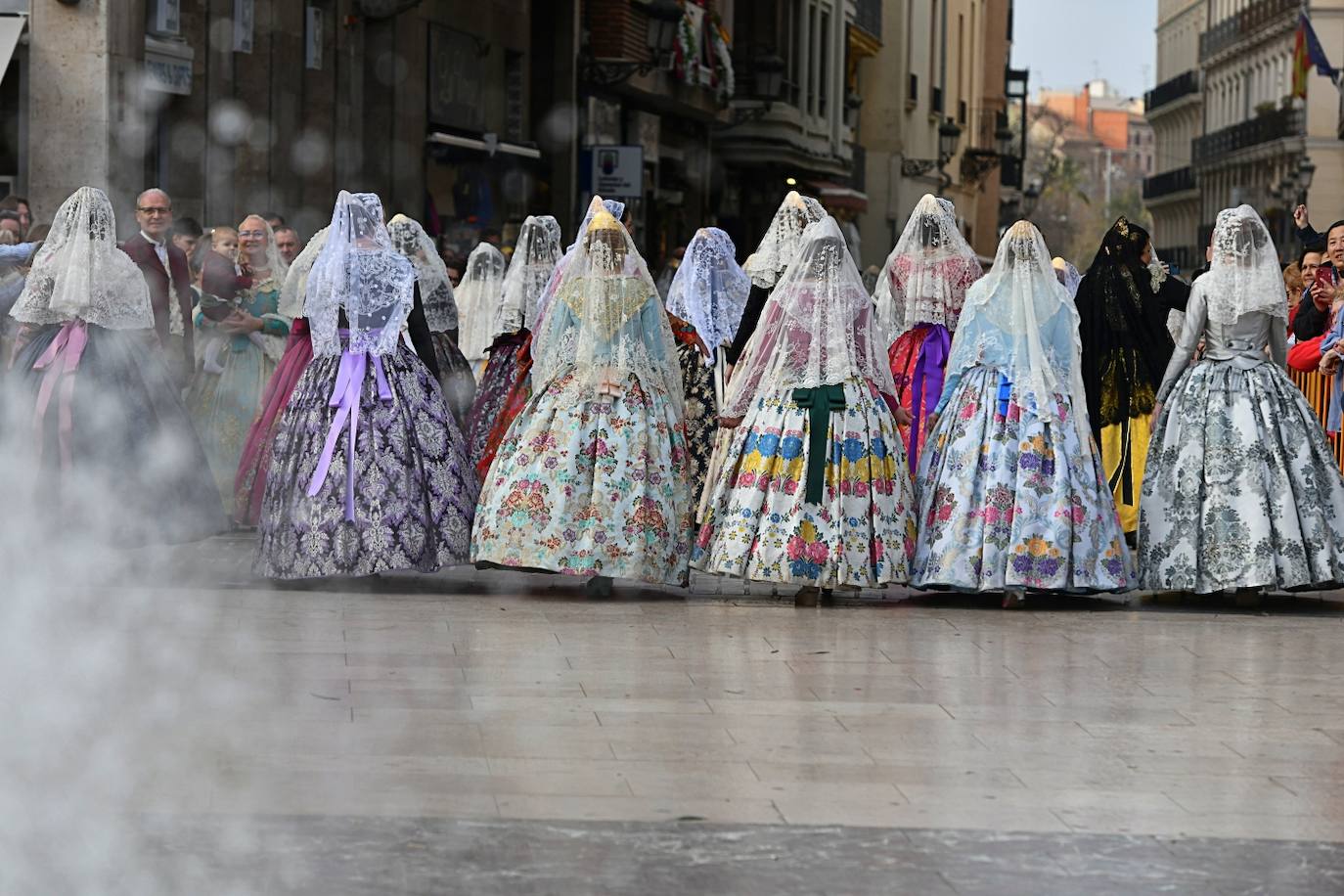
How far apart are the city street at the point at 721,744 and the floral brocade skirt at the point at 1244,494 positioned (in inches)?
8.8

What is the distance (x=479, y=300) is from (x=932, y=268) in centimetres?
425

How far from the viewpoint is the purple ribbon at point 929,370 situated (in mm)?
13445

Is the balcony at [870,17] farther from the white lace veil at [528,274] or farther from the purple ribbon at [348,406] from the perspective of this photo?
the purple ribbon at [348,406]

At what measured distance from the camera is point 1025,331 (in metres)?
11.9

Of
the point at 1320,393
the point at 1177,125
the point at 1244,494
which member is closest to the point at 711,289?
the point at 1320,393

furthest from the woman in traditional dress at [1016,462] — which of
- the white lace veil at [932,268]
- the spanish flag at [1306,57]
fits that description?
the spanish flag at [1306,57]

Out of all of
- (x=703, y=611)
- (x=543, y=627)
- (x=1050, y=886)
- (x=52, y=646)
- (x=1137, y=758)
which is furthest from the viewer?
(x=703, y=611)

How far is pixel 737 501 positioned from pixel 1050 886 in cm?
563

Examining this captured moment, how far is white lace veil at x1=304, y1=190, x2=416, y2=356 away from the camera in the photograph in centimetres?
1198

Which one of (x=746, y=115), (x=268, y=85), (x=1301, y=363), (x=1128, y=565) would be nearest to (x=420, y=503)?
(x=1128, y=565)

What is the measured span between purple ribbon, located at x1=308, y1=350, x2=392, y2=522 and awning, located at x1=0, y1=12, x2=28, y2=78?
7323 mm

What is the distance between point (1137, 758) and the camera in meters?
7.93

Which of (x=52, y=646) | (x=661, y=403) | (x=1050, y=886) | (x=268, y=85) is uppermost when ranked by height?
(x=268, y=85)

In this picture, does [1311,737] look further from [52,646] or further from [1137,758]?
[52,646]
